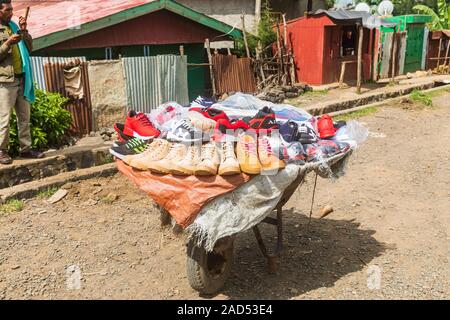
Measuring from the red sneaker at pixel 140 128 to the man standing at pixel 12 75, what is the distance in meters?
2.50

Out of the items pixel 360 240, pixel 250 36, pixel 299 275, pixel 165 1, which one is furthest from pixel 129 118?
pixel 250 36

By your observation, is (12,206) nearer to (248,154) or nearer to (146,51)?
(248,154)

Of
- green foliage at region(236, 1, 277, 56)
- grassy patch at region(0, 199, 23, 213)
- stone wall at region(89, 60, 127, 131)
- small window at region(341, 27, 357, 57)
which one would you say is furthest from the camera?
small window at region(341, 27, 357, 57)

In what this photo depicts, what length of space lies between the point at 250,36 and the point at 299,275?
11.9m

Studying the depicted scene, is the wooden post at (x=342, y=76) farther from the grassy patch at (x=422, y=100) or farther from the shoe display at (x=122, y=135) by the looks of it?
the shoe display at (x=122, y=135)

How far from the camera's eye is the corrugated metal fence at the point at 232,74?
12406mm

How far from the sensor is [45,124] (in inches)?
279

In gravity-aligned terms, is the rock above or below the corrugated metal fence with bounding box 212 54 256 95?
below

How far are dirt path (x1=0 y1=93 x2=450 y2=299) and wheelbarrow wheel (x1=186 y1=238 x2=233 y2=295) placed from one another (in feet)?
0.45

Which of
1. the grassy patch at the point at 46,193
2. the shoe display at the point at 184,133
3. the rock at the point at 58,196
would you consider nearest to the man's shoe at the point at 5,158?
the grassy patch at the point at 46,193

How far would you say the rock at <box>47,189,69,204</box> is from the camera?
5496 mm

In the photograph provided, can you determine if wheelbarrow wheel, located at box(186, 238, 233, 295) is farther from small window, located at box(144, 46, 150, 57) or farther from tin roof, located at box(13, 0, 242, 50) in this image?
small window, located at box(144, 46, 150, 57)

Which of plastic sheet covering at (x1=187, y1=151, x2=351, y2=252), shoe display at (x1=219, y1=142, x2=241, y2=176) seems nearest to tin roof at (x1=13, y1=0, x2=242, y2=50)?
shoe display at (x1=219, y1=142, x2=241, y2=176)

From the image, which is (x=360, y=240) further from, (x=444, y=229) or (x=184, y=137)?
(x=184, y=137)
